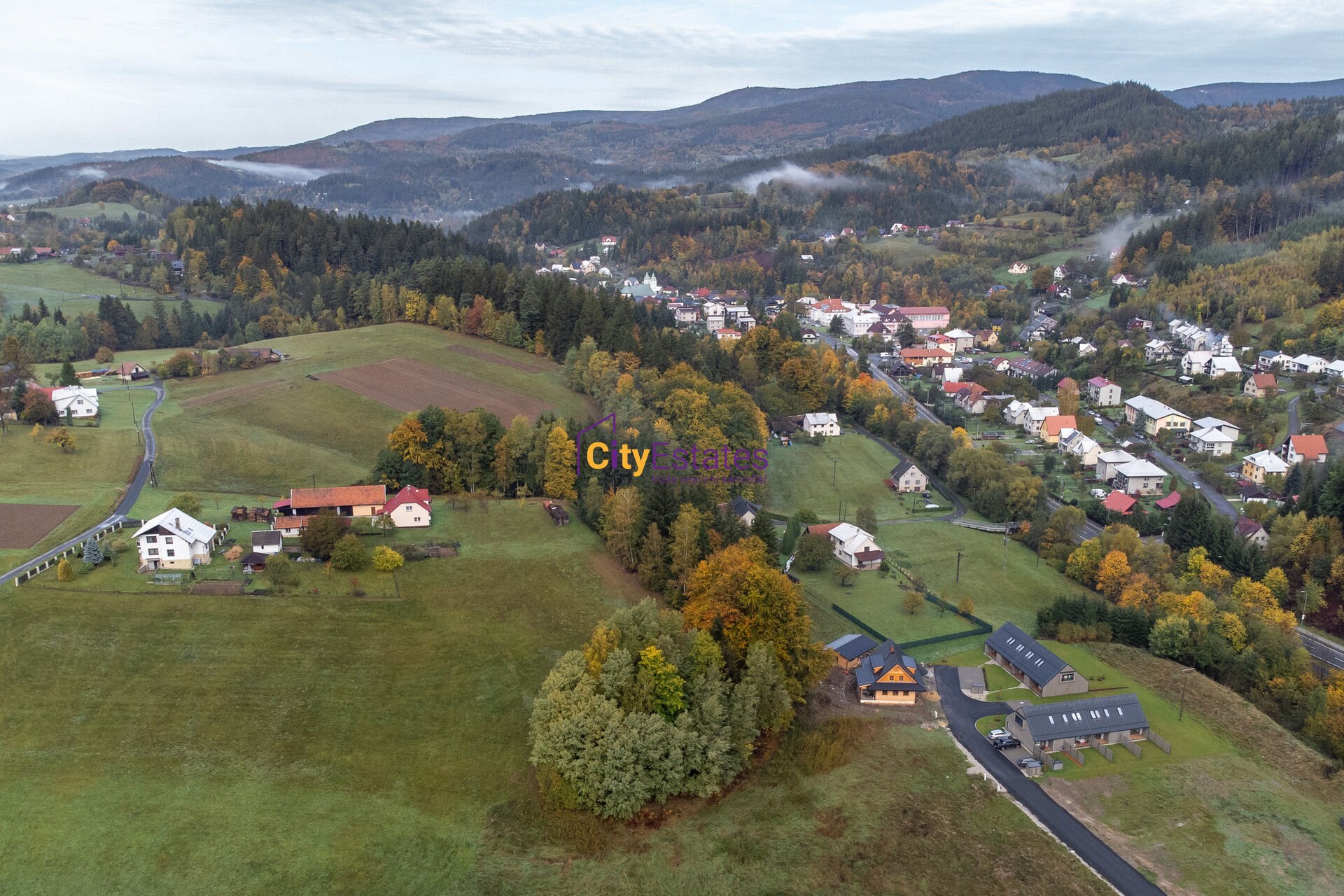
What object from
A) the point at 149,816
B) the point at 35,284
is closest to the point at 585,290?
the point at 149,816

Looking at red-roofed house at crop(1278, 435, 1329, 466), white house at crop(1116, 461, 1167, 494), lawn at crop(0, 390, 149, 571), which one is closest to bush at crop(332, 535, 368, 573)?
lawn at crop(0, 390, 149, 571)

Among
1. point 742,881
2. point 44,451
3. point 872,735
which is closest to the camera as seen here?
point 742,881

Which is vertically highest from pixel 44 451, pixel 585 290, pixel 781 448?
pixel 585 290

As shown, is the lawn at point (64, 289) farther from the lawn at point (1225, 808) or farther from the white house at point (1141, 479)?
the lawn at point (1225, 808)

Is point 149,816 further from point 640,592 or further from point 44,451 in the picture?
point 44,451

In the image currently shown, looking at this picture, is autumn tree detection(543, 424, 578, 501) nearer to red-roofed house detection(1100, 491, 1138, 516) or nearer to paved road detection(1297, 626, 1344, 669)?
red-roofed house detection(1100, 491, 1138, 516)

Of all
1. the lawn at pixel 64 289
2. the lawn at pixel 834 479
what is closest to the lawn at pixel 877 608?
the lawn at pixel 834 479
